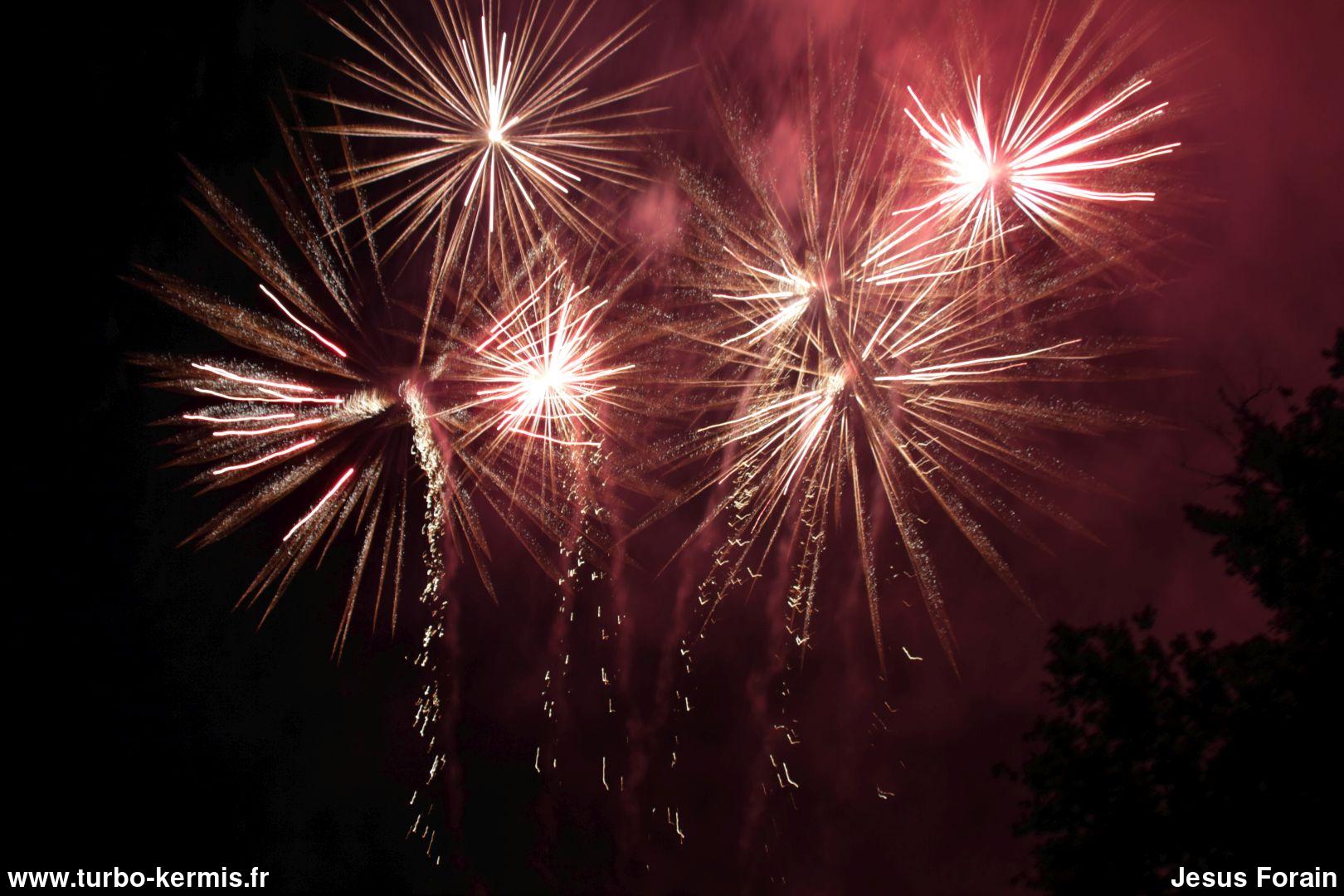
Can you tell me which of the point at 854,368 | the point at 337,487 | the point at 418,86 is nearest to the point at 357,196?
the point at 418,86

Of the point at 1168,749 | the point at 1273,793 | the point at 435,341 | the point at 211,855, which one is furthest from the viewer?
the point at 211,855

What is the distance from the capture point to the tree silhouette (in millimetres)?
6926

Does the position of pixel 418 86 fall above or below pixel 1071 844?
above

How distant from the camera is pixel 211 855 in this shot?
10.7m

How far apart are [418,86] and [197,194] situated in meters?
2.96

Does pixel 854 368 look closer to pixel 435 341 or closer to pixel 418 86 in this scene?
pixel 435 341

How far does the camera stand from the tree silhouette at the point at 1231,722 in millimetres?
6926

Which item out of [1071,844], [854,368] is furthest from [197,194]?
[1071,844]

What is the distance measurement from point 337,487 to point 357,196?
3.21 meters

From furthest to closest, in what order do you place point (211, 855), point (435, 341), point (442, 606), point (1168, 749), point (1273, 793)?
point (211, 855) < point (442, 606) < point (435, 341) < point (1168, 749) < point (1273, 793)

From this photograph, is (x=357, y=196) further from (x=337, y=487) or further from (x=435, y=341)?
(x=337, y=487)

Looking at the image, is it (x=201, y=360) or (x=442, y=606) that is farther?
(x=442, y=606)

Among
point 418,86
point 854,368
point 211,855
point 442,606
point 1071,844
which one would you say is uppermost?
point 418,86

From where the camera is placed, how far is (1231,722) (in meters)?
7.29
